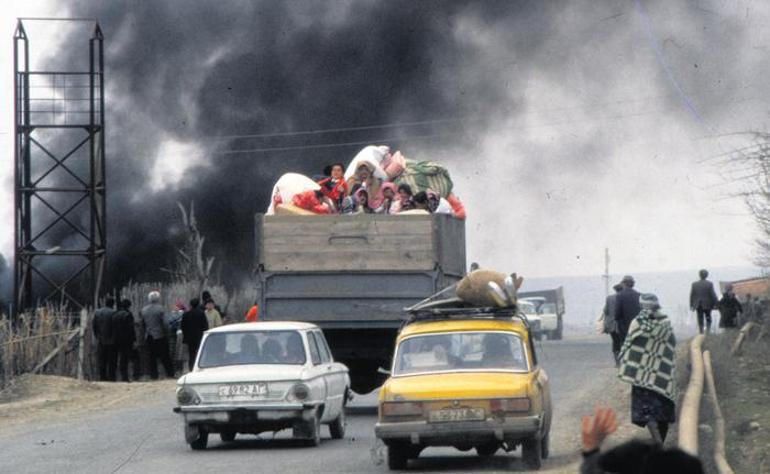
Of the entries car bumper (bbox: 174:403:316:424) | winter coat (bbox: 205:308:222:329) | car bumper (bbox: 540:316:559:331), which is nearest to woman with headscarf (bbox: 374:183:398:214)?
car bumper (bbox: 174:403:316:424)

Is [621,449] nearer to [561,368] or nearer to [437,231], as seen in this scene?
[437,231]

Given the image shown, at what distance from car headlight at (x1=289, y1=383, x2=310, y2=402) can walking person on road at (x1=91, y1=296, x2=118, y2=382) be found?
13332 millimetres

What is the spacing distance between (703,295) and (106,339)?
39.9 feet

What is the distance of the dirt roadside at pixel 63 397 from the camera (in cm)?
2372

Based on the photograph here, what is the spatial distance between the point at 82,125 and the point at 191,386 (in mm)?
23447

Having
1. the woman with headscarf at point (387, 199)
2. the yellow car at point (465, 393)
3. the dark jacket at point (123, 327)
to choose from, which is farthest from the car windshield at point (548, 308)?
the yellow car at point (465, 393)

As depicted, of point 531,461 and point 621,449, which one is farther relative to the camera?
point 531,461

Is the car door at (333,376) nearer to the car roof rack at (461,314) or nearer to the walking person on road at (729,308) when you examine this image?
the car roof rack at (461,314)

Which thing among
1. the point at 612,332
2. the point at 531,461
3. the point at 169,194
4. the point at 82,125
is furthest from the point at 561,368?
the point at 169,194

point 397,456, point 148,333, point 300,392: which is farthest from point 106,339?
point 397,456

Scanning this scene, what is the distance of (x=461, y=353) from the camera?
15023mm

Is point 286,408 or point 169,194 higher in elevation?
point 169,194

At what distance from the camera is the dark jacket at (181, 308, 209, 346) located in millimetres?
27891

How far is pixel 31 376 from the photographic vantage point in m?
28.5
